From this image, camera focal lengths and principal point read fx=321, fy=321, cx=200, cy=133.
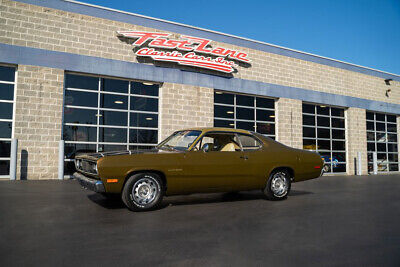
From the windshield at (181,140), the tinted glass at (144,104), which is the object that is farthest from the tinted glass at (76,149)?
the windshield at (181,140)

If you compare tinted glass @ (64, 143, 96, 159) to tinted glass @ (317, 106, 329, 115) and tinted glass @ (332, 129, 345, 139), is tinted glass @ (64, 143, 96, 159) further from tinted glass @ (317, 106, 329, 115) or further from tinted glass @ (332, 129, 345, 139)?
tinted glass @ (332, 129, 345, 139)

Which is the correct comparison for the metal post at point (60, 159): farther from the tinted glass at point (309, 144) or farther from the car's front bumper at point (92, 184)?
the tinted glass at point (309, 144)

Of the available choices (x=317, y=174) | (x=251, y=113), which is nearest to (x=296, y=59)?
(x=251, y=113)

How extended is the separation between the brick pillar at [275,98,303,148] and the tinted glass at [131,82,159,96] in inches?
264

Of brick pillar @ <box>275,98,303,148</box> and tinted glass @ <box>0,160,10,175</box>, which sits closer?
tinted glass @ <box>0,160,10,175</box>

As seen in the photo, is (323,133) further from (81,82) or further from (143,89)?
(81,82)

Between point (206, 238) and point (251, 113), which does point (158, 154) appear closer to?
point (206, 238)

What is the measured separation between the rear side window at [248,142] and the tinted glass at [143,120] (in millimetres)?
7274

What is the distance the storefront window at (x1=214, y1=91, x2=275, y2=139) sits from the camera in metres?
15.2

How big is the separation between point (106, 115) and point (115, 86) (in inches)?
49.9

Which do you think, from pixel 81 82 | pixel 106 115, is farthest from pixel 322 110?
pixel 81 82

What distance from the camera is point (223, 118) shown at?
600 inches

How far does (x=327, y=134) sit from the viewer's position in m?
18.6

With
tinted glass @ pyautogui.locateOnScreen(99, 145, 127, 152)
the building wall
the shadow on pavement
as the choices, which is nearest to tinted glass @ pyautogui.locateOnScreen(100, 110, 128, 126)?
tinted glass @ pyautogui.locateOnScreen(99, 145, 127, 152)
